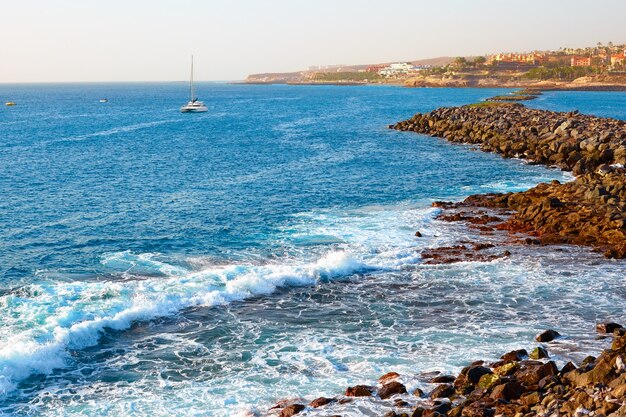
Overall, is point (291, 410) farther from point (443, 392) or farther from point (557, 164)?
point (557, 164)

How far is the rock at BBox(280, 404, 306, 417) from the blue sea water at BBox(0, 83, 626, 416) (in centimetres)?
69

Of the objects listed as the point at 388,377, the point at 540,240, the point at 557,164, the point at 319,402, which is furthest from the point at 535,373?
the point at 557,164

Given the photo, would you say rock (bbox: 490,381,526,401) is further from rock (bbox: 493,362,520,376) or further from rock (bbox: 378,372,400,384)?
rock (bbox: 378,372,400,384)

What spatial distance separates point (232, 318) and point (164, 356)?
11.5 feet

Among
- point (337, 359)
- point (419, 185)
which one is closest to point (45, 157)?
point (419, 185)

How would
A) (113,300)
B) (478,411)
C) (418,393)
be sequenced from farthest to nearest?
(113,300) < (418,393) < (478,411)

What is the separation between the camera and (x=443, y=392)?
16438 mm

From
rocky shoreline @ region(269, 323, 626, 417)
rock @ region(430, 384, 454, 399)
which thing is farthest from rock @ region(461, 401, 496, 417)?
rock @ region(430, 384, 454, 399)

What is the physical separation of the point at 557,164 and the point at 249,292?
36194mm

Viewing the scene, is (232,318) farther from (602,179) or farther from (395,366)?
(602,179)

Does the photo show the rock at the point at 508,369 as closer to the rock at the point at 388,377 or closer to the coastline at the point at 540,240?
the coastline at the point at 540,240

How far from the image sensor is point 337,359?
19.3 m

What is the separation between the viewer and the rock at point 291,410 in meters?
15.9

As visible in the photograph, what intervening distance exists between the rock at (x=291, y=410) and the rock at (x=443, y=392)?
3159mm
